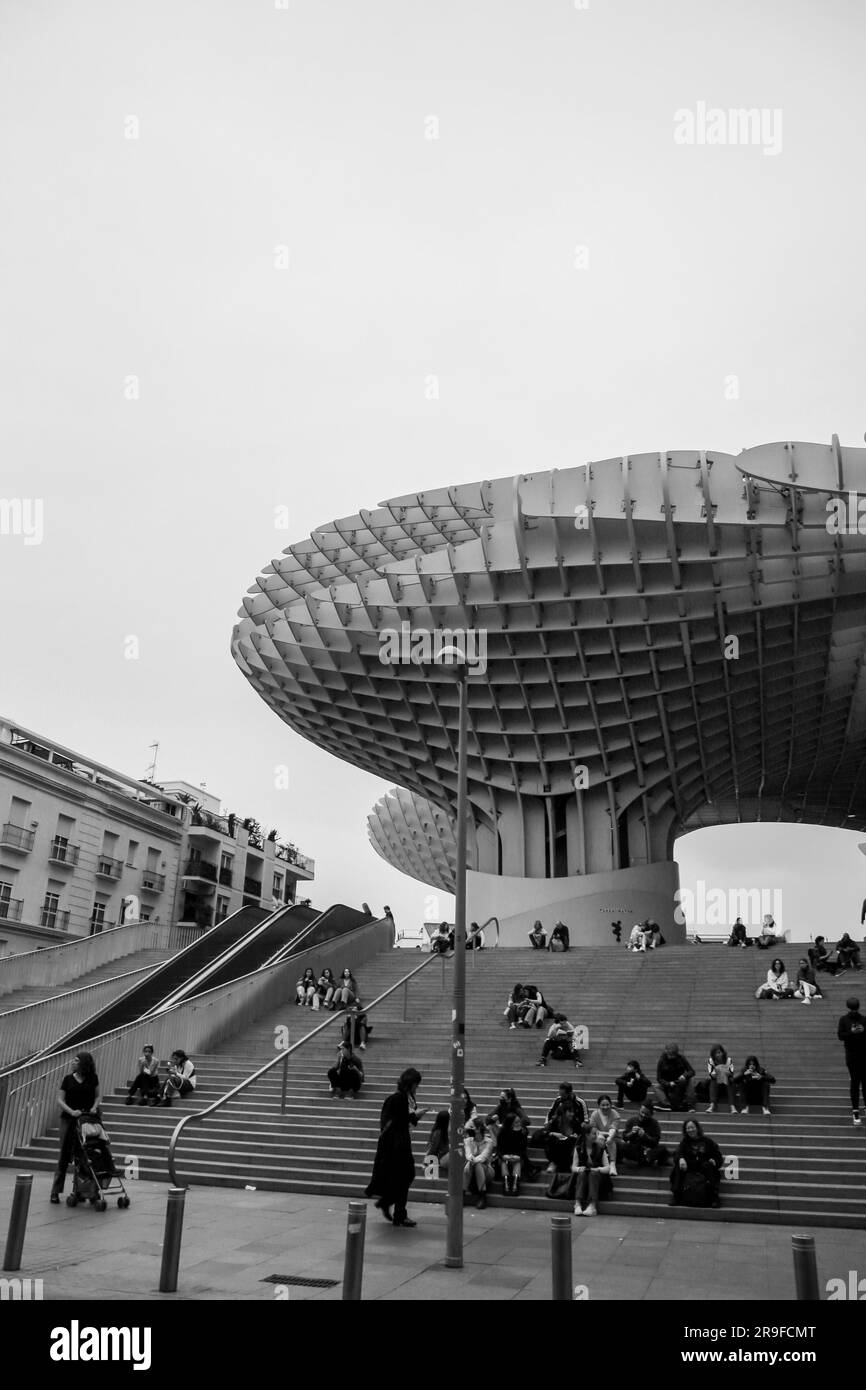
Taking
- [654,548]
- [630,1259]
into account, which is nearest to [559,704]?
[654,548]

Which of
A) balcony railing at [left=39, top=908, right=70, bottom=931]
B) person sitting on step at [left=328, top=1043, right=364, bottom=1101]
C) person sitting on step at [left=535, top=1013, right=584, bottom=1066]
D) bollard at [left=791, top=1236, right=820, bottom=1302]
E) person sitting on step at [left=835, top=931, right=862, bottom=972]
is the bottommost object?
bollard at [left=791, top=1236, right=820, bottom=1302]

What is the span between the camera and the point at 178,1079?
56.7 feet

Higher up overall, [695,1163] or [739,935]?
[739,935]

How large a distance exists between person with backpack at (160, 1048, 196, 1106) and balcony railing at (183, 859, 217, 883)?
139ft

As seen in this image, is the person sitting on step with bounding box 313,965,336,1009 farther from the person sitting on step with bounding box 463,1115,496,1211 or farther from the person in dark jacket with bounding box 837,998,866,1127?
the person in dark jacket with bounding box 837,998,866,1127

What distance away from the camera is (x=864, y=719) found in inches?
1788

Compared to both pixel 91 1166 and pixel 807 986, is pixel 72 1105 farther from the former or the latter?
Answer: pixel 807 986

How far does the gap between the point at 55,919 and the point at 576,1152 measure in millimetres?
30312

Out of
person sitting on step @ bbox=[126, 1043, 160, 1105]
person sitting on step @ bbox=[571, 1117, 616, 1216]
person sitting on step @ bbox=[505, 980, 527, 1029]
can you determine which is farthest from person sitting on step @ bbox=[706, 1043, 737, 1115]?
person sitting on step @ bbox=[126, 1043, 160, 1105]

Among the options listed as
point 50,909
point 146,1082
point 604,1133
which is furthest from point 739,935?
point 50,909

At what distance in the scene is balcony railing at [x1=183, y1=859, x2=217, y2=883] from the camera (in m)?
59.7

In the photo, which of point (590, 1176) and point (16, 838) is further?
point (16, 838)
